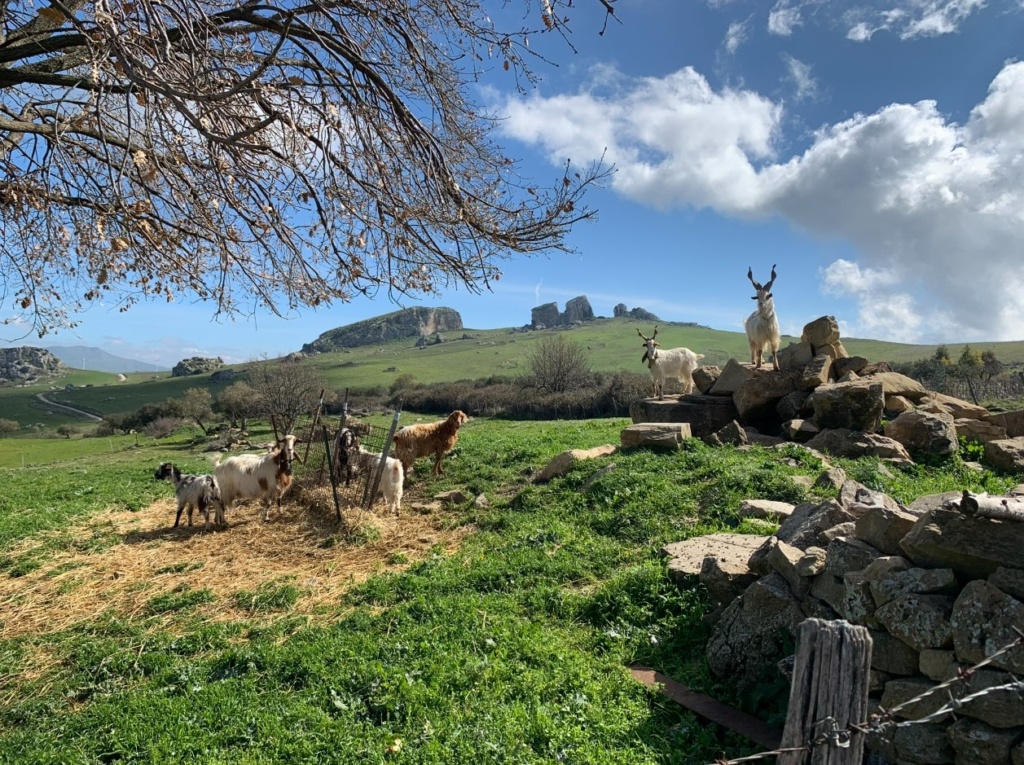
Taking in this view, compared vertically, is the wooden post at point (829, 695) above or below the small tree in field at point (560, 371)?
below

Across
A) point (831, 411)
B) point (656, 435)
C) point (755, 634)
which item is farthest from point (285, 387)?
point (755, 634)

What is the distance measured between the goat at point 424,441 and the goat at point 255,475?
3.44 meters

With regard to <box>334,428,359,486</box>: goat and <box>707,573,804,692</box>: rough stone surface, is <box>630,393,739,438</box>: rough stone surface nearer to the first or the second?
<box>334,428,359,486</box>: goat

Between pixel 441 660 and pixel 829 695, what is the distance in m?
4.30

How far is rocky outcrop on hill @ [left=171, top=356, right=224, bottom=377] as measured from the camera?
12948 cm

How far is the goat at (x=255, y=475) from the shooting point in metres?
12.0

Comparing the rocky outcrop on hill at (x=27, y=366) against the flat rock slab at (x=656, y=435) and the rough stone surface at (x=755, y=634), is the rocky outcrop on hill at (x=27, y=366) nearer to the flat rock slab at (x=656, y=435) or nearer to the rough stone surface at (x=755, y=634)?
the flat rock slab at (x=656, y=435)

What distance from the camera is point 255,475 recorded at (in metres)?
12.0

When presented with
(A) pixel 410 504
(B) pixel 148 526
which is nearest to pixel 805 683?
(A) pixel 410 504

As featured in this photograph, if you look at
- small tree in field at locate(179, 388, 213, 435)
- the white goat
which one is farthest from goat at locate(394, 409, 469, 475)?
small tree in field at locate(179, 388, 213, 435)

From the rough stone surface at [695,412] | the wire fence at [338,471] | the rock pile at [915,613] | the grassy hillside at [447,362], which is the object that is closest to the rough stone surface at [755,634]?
the rock pile at [915,613]

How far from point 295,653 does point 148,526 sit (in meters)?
8.01

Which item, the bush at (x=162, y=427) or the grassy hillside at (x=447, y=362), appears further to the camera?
the grassy hillside at (x=447, y=362)

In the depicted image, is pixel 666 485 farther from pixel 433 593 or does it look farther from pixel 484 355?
pixel 484 355
